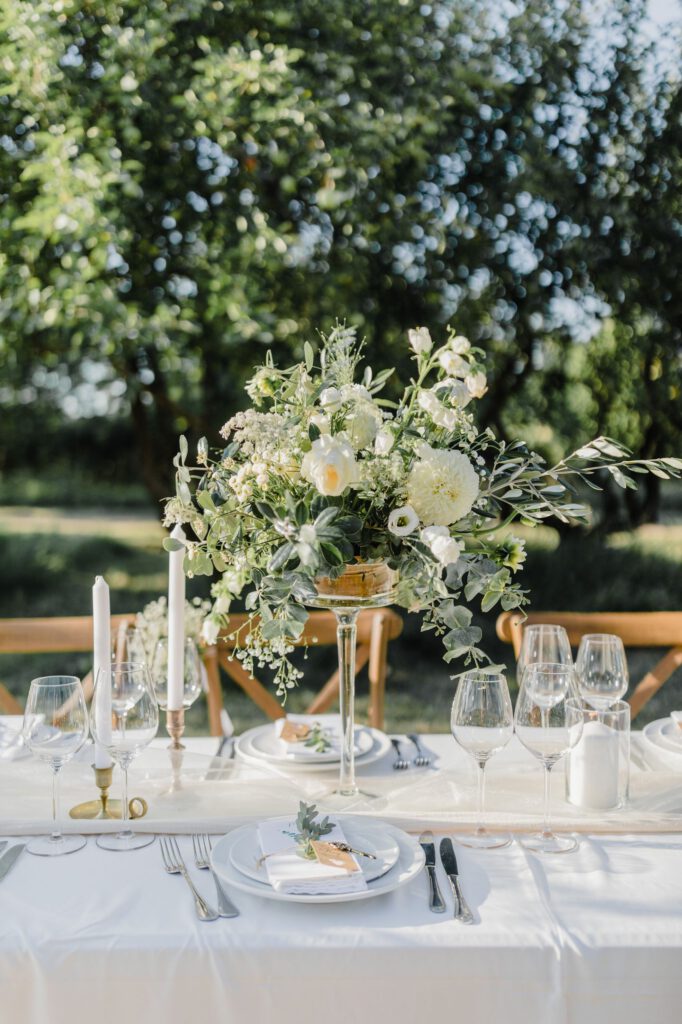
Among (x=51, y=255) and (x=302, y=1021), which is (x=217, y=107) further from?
(x=302, y=1021)

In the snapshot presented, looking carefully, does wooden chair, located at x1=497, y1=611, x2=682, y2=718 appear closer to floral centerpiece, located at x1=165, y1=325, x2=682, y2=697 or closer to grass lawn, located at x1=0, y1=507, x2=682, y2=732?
floral centerpiece, located at x1=165, y1=325, x2=682, y2=697

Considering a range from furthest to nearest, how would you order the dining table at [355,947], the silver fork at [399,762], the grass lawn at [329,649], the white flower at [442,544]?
the grass lawn at [329,649] → the silver fork at [399,762] → the white flower at [442,544] → the dining table at [355,947]

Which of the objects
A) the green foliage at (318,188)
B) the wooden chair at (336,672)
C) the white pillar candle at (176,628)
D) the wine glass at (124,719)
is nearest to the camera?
the wine glass at (124,719)

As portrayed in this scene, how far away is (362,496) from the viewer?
5.23 ft

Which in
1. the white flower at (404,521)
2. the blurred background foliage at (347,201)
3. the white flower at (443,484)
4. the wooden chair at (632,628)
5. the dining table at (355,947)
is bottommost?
the dining table at (355,947)

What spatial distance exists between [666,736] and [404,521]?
0.85 metres

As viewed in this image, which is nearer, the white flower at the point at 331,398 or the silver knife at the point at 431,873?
the silver knife at the point at 431,873

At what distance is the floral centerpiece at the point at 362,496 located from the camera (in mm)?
1536

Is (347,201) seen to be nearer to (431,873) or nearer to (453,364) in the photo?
(453,364)

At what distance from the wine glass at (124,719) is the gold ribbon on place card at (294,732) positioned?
0.46 m

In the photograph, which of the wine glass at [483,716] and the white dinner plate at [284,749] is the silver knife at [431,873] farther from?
the white dinner plate at [284,749]

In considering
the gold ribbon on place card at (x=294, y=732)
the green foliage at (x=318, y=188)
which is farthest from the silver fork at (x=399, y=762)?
the green foliage at (x=318, y=188)

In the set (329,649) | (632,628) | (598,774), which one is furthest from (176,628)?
(329,649)

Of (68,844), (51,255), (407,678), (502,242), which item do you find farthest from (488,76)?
(68,844)
